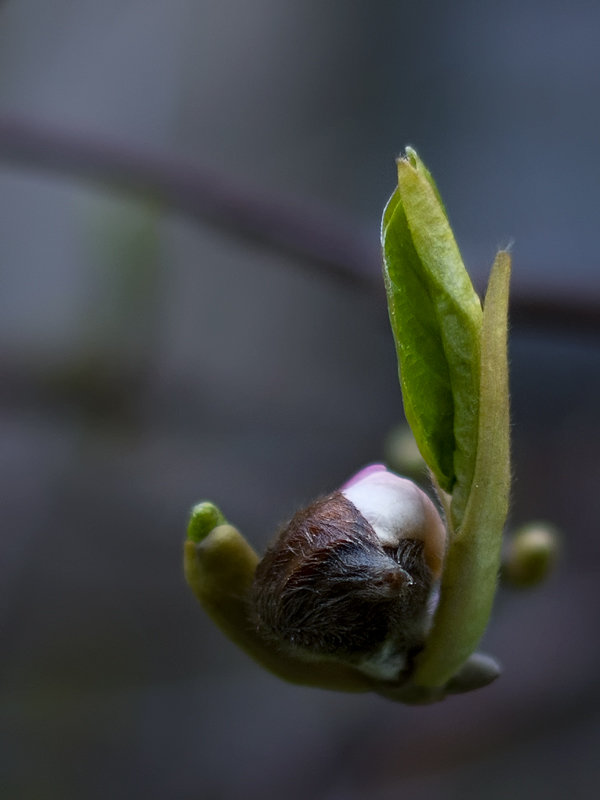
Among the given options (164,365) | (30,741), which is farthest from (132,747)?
(164,365)

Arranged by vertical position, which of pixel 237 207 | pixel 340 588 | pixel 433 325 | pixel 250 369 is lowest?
pixel 340 588

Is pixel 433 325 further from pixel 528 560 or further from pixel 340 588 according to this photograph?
pixel 528 560

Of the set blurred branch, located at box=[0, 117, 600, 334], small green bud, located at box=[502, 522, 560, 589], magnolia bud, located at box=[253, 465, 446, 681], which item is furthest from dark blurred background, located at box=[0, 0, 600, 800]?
magnolia bud, located at box=[253, 465, 446, 681]

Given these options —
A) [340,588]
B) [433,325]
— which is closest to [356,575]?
Answer: [340,588]

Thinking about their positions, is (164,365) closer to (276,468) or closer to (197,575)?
(276,468)

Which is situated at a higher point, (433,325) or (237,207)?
(237,207)

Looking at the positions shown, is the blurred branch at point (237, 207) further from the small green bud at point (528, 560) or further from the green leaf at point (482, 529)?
the green leaf at point (482, 529)

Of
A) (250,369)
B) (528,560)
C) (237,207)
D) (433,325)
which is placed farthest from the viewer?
(250,369)
